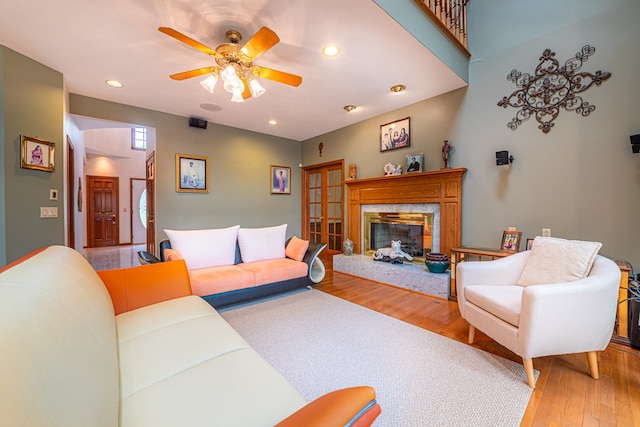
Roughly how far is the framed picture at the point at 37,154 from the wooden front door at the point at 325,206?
3959 millimetres

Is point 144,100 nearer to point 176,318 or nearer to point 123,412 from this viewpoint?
point 176,318

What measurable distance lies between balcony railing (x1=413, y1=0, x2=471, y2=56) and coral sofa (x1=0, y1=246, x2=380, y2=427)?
3.11m

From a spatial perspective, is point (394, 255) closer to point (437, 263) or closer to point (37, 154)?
point (437, 263)

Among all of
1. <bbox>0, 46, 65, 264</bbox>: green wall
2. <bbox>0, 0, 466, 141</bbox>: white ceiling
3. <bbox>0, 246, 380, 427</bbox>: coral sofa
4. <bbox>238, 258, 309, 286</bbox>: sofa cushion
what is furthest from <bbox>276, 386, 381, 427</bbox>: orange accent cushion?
<bbox>0, 46, 65, 264</bbox>: green wall

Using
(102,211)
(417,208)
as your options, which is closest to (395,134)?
(417,208)

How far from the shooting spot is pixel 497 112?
120 inches

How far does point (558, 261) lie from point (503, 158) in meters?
1.40

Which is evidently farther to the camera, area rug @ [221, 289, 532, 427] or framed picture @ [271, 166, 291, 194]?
framed picture @ [271, 166, 291, 194]

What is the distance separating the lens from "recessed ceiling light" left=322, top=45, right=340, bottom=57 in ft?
7.84

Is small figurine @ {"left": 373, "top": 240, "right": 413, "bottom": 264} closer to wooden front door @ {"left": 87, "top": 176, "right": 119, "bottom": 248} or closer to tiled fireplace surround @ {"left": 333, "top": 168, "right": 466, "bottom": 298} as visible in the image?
tiled fireplace surround @ {"left": 333, "top": 168, "right": 466, "bottom": 298}

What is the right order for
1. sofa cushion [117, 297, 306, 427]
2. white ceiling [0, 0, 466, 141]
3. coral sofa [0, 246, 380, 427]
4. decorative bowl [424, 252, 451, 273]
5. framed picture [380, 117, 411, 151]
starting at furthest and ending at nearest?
1. framed picture [380, 117, 411, 151]
2. decorative bowl [424, 252, 451, 273]
3. white ceiling [0, 0, 466, 141]
4. sofa cushion [117, 297, 306, 427]
5. coral sofa [0, 246, 380, 427]

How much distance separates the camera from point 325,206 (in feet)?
18.0

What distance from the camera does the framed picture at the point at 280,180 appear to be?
5418 mm

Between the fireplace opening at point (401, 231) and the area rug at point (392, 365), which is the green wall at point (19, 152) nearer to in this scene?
the area rug at point (392, 365)
